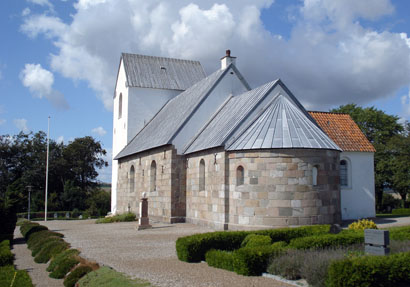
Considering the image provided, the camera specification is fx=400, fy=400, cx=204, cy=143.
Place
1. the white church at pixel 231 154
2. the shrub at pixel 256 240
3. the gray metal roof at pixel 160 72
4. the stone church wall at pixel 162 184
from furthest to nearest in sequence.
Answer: the gray metal roof at pixel 160 72, the stone church wall at pixel 162 184, the white church at pixel 231 154, the shrub at pixel 256 240

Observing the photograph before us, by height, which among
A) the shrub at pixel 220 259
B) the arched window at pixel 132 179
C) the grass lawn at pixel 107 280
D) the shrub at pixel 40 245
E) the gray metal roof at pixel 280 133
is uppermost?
the gray metal roof at pixel 280 133

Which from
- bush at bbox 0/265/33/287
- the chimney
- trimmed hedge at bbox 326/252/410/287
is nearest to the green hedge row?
bush at bbox 0/265/33/287

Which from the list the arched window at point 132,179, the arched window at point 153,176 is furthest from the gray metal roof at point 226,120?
the arched window at point 132,179

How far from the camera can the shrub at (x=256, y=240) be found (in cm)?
927

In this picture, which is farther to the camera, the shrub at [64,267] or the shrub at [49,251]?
the shrub at [49,251]

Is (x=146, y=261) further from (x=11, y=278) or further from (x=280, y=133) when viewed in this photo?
(x=280, y=133)

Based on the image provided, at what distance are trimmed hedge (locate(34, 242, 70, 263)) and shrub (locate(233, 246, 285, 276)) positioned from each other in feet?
17.2

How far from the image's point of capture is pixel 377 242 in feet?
25.2

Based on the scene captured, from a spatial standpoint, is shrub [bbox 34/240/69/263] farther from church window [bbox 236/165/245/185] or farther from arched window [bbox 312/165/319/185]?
arched window [bbox 312/165/319/185]

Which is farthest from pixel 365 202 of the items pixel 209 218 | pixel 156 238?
pixel 156 238

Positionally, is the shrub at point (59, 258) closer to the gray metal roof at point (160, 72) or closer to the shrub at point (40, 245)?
the shrub at point (40, 245)

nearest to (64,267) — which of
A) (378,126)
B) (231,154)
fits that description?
(231,154)

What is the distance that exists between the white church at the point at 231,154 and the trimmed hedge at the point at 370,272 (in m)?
7.12

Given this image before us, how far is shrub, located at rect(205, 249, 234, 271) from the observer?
26.4ft
